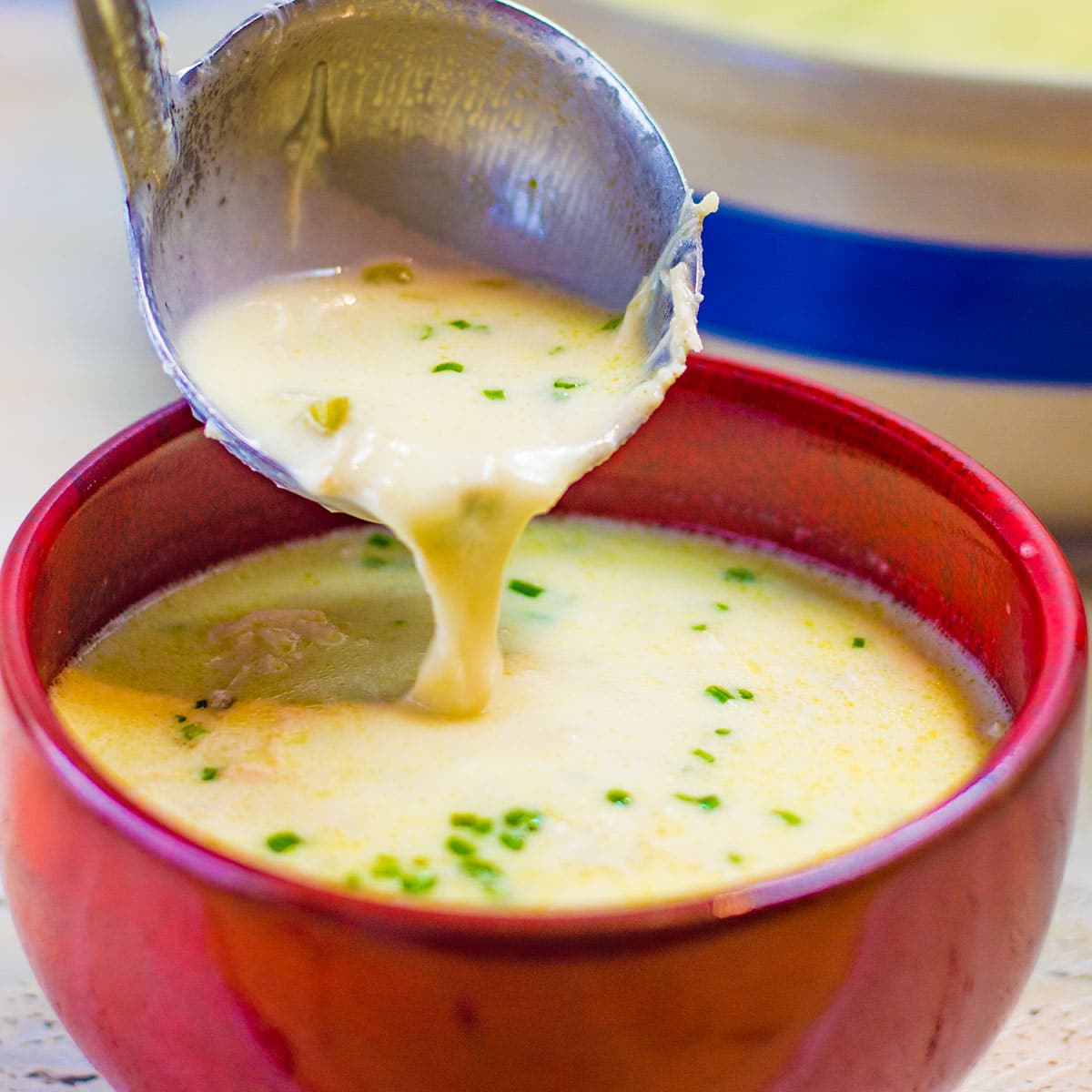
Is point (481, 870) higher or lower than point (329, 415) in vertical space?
lower

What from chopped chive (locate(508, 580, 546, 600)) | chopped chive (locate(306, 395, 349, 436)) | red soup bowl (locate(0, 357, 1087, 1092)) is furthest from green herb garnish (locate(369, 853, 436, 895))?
chopped chive (locate(508, 580, 546, 600))

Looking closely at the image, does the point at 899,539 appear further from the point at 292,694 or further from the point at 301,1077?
the point at 301,1077

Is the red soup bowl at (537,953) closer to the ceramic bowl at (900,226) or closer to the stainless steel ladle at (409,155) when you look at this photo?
the stainless steel ladle at (409,155)

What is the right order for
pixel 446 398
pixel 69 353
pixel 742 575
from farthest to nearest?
pixel 69 353 < pixel 742 575 < pixel 446 398

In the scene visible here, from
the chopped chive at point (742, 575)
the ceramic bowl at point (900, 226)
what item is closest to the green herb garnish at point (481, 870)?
the chopped chive at point (742, 575)

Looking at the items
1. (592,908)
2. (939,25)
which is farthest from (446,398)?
(939,25)

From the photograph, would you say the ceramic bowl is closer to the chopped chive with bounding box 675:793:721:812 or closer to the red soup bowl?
the red soup bowl

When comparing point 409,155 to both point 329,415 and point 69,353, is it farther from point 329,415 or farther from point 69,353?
point 69,353
